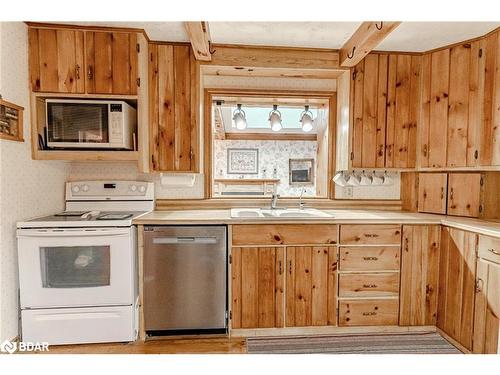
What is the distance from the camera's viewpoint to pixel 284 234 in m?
2.10

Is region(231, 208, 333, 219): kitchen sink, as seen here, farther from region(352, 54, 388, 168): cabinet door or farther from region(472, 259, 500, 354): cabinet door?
region(472, 259, 500, 354): cabinet door

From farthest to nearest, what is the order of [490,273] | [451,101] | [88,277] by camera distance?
[451,101], [88,277], [490,273]

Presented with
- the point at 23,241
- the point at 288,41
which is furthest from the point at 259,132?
the point at 23,241

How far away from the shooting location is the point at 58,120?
207 centimetres

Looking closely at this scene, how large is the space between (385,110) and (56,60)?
8.81 ft

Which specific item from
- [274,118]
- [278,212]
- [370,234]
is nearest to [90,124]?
[278,212]

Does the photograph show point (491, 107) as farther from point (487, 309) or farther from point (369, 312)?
point (369, 312)

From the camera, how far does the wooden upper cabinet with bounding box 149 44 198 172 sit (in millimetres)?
2314

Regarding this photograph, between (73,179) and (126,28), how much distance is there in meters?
1.38

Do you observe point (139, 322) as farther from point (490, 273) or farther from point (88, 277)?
point (490, 273)

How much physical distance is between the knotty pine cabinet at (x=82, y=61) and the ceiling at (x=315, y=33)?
0.39 ft

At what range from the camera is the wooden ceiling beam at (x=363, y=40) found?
1736mm

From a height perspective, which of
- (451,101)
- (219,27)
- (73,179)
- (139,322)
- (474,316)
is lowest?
(139,322)

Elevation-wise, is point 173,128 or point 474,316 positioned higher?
point 173,128
